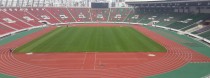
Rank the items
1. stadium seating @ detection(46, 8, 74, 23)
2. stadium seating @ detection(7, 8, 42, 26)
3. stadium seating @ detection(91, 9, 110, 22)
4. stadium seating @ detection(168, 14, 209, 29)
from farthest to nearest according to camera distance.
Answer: stadium seating @ detection(91, 9, 110, 22) < stadium seating @ detection(46, 8, 74, 23) < stadium seating @ detection(7, 8, 42, 26) < stadium seating @ detection(168, 14, 209, 29)

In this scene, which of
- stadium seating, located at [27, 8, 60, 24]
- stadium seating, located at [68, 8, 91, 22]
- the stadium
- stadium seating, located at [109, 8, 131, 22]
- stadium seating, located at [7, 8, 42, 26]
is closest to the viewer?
the stadium

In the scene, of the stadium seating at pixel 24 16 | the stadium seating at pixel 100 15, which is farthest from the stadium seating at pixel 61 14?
the stadium seating at pixel 24 16

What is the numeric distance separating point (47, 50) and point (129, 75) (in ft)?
57.6

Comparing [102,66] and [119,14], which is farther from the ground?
[102,66]

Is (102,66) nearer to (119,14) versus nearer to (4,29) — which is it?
(4,29)

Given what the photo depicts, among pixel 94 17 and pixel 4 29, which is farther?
pixel 94 17

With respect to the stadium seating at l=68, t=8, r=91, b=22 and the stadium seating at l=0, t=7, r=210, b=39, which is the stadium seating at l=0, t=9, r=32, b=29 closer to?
the stadium seating at l=0, t=7, r=210, b=39

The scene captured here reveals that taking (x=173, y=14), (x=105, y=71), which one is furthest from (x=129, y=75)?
(x=173, y=14)

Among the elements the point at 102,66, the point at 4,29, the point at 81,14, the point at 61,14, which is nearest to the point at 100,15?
the point at 81,14

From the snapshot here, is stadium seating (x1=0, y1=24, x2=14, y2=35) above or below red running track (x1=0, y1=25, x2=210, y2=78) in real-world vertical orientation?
below

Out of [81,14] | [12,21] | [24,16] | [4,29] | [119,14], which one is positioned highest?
[24,16]

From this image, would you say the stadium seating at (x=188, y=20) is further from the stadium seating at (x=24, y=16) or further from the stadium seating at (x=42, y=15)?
the stadium seating at (x=24, y=16)

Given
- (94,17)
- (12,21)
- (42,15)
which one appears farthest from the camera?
(94,17)

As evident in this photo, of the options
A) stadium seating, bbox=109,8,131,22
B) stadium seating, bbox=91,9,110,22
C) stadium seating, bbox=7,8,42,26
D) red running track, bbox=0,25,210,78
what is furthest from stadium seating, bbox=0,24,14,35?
stadium seating, bbox=109,8,131,22
